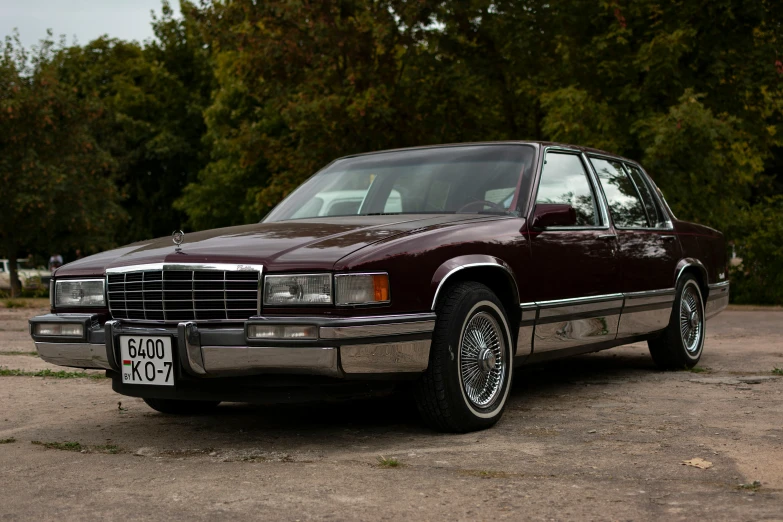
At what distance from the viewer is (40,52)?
31531mm

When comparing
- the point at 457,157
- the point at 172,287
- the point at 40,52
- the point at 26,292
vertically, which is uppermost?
the point at 40,52

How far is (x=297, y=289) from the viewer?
4570 millimetres

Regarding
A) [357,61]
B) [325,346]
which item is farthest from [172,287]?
[357,61]

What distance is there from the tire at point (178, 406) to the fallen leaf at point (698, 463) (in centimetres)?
306

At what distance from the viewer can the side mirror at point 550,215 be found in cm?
578

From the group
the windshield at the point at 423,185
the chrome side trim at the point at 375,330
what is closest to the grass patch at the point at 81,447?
the chrome side trim at the point at 375,330

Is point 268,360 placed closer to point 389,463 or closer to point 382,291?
point 382,291

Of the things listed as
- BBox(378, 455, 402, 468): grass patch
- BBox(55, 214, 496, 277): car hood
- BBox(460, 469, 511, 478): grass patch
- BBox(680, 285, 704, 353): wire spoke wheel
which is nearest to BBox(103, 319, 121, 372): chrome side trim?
BBox(55, 214, 496, 277): car hood

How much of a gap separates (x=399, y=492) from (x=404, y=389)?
1211 millimetres

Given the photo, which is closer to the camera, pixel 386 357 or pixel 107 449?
pixel 386 357

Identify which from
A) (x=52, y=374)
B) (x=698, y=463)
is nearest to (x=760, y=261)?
(x=52, y=374)

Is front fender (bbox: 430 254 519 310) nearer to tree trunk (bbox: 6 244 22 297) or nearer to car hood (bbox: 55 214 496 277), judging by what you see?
car hood (bbox: 55 214 496 277)

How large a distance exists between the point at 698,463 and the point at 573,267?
2084 millimetres

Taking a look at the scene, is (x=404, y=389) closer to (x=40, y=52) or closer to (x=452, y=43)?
(x=452, y=43)
